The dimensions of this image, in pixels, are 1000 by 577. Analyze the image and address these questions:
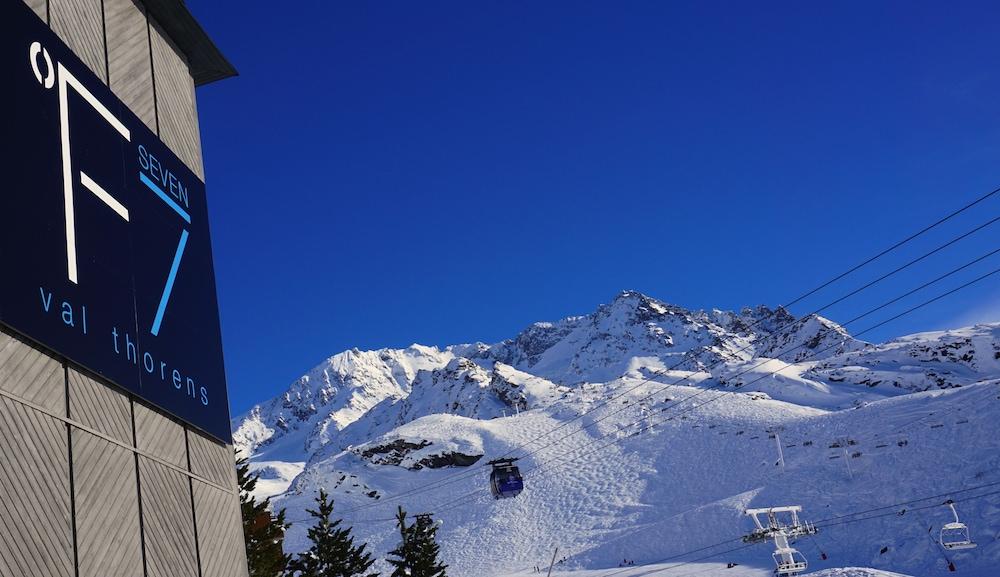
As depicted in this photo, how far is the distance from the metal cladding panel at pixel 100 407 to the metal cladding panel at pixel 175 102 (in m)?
5.54

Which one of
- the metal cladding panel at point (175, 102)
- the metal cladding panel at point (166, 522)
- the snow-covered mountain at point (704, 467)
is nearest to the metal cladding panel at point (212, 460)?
the metal cladding panel at point (166, 522)

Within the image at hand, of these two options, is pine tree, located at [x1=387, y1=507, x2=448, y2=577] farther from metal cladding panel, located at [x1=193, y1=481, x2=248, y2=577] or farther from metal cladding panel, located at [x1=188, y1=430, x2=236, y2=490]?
metal cladding panel, located at [x1=193, y1=481, x2=248, y2=577]

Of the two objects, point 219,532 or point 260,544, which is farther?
point 260,544

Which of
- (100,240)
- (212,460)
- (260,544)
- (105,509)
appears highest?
(100,240)

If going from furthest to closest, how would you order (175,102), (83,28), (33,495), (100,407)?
(175,102), (83,28), (100,407), (33,495)

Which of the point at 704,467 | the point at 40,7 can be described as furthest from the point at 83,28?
the point at 704,467

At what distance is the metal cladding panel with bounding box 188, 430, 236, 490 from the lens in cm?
1373

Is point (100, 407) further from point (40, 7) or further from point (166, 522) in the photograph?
point (40, 7)

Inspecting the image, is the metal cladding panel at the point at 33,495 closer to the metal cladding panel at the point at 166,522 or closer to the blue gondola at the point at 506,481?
the metal cladding panel at the point at 166,522

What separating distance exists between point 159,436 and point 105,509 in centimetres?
210

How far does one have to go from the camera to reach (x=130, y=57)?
579 inches

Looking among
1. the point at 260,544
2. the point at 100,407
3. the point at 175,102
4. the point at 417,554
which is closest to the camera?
the point at 100,407

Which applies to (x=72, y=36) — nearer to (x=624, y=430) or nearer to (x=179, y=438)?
(x=179, y=438)

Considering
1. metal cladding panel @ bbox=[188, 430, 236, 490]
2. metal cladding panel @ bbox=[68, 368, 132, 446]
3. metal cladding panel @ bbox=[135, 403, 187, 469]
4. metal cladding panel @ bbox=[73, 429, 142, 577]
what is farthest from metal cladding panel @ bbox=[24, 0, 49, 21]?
metal cladding panel @ bbox=[188, 430, 236, 490]
